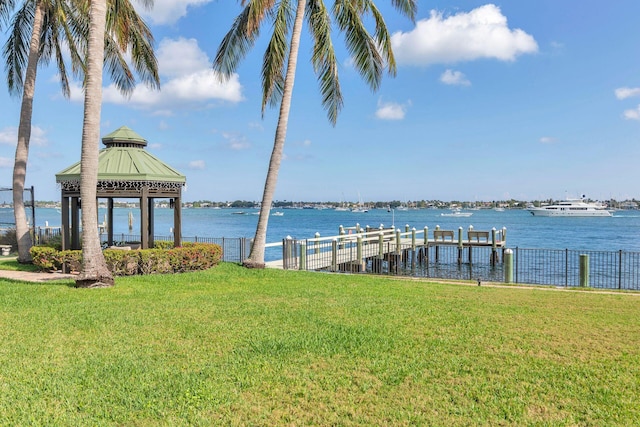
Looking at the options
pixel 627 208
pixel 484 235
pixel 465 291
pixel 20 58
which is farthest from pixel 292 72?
pixel 627 208

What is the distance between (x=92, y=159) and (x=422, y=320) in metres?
8.24

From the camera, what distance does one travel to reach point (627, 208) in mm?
185875

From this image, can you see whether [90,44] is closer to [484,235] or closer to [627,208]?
[484,235]

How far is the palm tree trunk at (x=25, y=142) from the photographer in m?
15.0

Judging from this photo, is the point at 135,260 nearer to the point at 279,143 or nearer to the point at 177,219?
the point at 177,219

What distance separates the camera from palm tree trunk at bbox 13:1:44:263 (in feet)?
49.1

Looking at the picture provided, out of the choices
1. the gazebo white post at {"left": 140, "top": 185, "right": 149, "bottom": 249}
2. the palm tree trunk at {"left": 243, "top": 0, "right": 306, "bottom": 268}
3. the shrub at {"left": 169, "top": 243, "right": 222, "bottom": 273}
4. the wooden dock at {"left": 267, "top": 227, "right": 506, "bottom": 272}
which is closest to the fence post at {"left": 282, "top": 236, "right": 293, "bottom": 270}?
the wooden dock at {"left": 267, "top": 227, "right": 506, "bottom": 272}

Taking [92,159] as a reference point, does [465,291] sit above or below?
below

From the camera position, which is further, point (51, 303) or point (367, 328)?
point (51, 303)

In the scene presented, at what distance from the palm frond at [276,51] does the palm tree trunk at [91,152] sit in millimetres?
5464

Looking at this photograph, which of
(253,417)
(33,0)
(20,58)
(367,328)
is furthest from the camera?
(20,58)

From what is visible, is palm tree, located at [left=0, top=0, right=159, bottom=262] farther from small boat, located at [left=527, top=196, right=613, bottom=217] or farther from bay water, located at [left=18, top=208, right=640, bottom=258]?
small boat, located at [left=527, top=196, right=613, bottom=217]

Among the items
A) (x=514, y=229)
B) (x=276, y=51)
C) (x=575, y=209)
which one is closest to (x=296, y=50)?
(x=276, y=51)

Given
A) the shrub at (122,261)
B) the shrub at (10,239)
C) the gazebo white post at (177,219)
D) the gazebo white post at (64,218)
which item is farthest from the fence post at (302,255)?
the shrub at (10,239)
